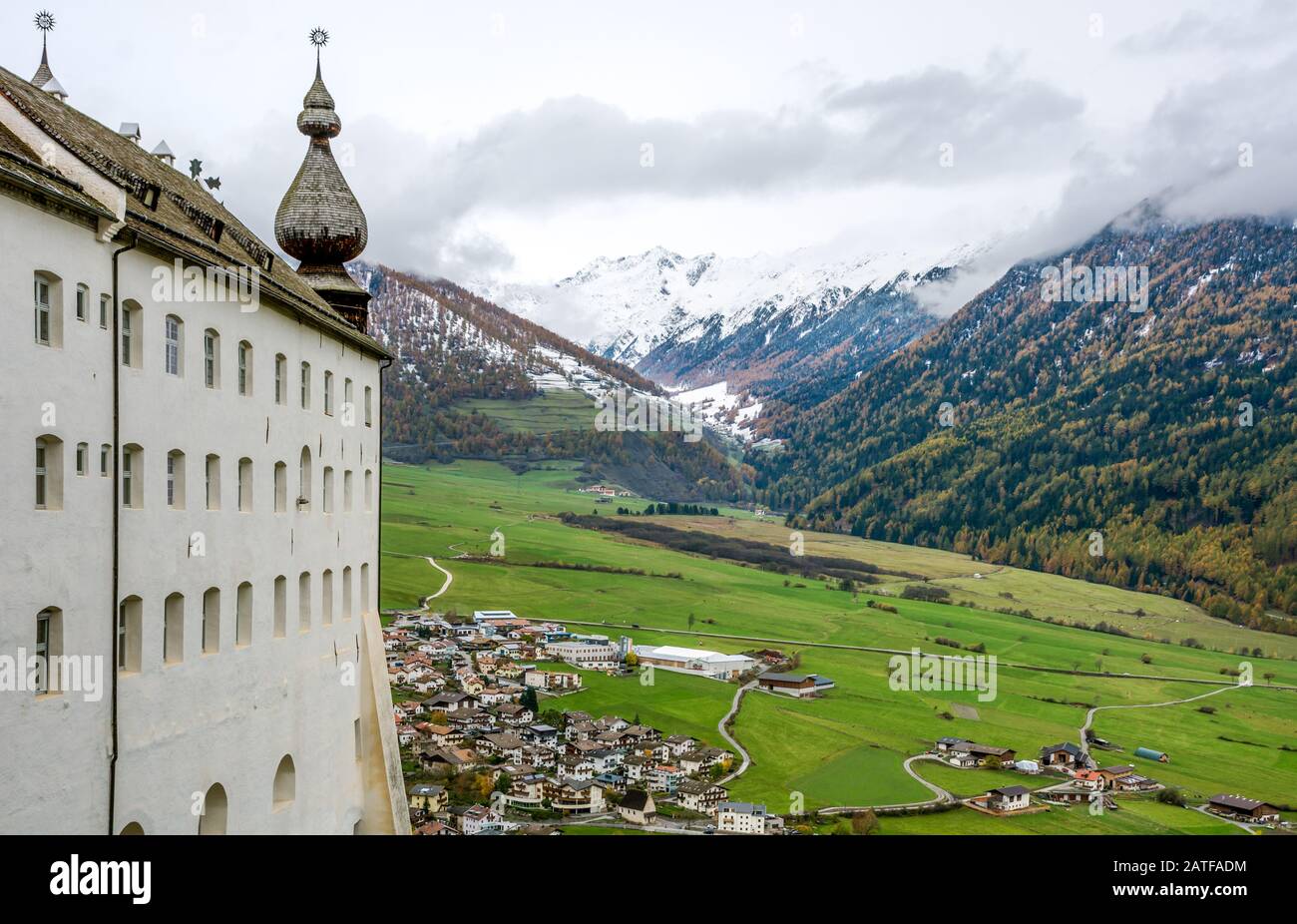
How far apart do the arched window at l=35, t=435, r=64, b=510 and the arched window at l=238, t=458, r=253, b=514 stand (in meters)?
6.56

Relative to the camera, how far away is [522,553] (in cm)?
18288

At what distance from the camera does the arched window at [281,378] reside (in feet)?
85.7

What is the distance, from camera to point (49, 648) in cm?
1752

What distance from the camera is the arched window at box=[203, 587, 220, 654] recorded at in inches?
891

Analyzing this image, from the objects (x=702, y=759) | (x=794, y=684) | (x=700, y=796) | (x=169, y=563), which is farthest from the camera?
(x=794, y=684)

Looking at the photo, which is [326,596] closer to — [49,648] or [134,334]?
[134,334]

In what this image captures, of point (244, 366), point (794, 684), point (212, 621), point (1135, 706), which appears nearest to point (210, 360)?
point (244, 366)

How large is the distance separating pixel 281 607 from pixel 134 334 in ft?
27.9

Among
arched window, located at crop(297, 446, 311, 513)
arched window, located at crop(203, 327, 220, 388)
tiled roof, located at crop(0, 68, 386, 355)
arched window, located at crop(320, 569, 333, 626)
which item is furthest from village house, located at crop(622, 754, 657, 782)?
arched window, located at crop(203, 327, 220, 388)

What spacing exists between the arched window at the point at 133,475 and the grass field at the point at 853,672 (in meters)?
72.9

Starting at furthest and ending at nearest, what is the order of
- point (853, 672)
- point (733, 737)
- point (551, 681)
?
point (853, 672) → point (551, 681) → point (733, 737)
